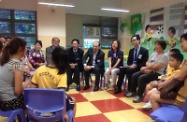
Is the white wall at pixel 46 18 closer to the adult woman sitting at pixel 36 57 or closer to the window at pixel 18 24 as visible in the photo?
the window at pixel 18 24

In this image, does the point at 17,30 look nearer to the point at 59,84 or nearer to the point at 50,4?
the point at 50,4

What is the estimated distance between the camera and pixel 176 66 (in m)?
2.18

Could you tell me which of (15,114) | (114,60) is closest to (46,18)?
(114,60)

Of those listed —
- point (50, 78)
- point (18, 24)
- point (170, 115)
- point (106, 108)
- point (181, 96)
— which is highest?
point (18, 24)

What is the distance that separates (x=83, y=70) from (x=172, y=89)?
8.25 feet

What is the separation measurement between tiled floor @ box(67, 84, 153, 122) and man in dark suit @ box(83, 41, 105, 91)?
1.11 ft

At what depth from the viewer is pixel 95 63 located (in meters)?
3.93

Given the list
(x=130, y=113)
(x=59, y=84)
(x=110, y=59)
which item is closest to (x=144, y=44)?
(x=110, y=59)

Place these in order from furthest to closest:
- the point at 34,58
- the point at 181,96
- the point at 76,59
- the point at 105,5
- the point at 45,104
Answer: the point at 105,5
the point at 76,59
the point at 34,58
the point at 181,96
the point at 45,104

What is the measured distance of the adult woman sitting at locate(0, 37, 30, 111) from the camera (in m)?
1.50

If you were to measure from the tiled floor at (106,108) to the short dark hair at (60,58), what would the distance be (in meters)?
1.06

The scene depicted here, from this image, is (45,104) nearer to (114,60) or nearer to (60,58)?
(60,58)

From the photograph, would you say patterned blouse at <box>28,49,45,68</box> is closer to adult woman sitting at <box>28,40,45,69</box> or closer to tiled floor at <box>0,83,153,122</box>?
adult woman sitting at <box>28,40,45,69</box>

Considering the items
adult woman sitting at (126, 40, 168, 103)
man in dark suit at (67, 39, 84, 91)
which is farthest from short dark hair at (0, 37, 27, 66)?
man in dark suit at (67, 39, 84, 91)
